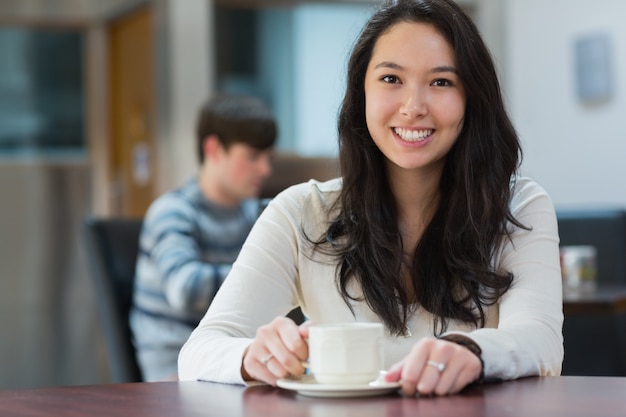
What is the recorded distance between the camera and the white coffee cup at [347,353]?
1199mm

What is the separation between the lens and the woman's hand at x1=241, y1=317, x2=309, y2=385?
130cm

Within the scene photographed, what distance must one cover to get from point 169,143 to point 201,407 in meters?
4.80

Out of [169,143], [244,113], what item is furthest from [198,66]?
[244,113]

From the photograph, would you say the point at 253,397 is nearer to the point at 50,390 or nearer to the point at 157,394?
the point at 157,394

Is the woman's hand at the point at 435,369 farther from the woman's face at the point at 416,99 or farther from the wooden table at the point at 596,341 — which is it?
the wooden table at the point at 596,341

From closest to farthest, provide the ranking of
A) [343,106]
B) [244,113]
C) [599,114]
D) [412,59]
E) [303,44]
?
[412,59], [343,106], [244,113], [599,114], [303,44]

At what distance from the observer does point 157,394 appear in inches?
50.6

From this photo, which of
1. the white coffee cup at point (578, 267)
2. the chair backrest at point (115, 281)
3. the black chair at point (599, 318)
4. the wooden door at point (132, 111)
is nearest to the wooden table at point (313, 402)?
the chair backrest at point (115, 281)

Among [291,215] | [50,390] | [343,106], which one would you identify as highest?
[343,106]

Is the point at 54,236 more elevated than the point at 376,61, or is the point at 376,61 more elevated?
the point at 376,61

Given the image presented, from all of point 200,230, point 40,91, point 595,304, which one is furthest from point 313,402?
point 40,91

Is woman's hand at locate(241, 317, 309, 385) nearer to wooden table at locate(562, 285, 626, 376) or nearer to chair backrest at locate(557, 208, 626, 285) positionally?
wooden table at locate(562, 285, 626, 376)

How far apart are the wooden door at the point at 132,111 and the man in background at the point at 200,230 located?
2.79m

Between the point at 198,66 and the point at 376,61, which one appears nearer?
the point at 376,61
